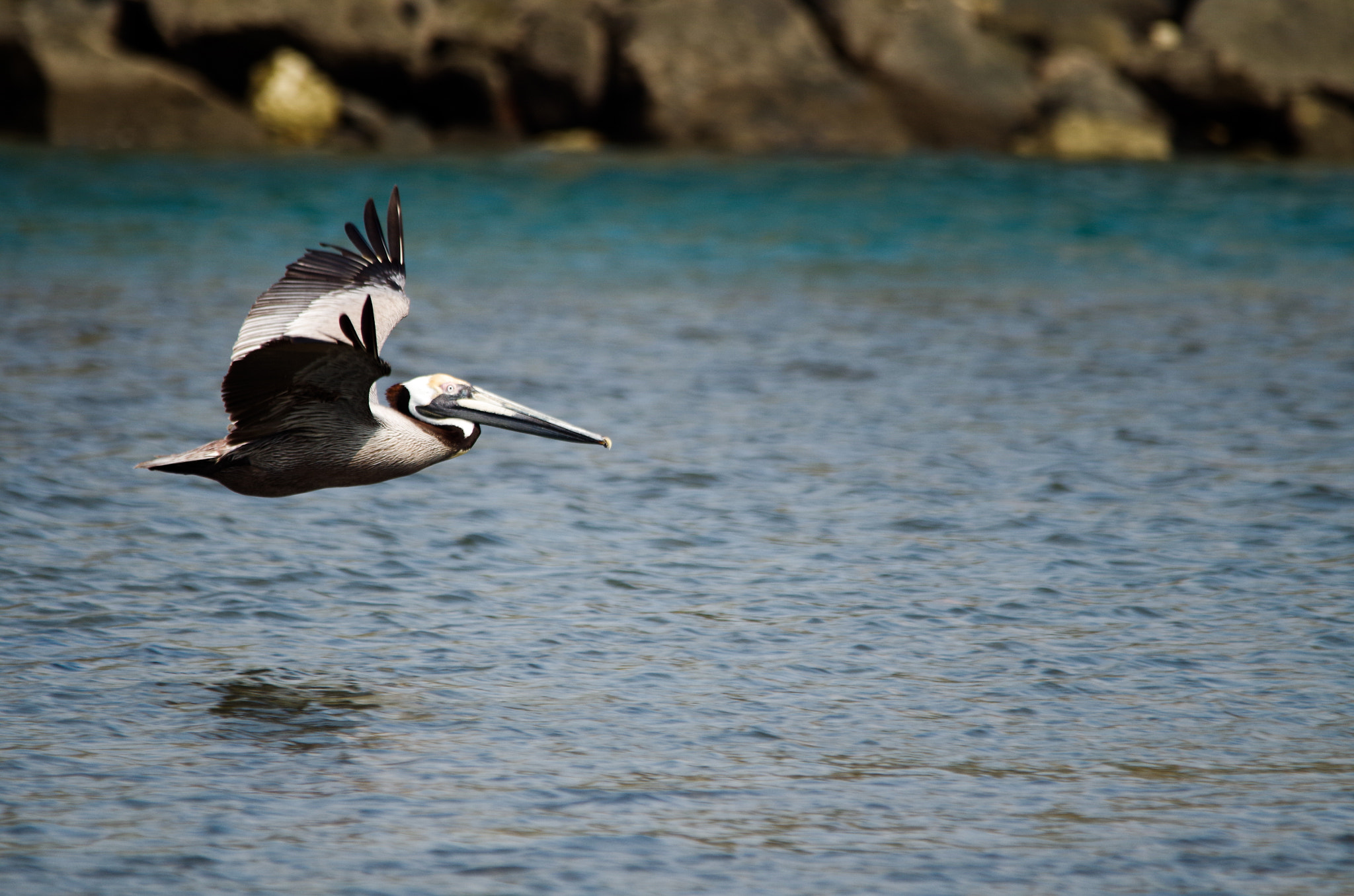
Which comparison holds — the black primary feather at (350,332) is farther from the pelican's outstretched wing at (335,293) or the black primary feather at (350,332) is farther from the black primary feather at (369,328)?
the pelican's outstretched wing at (335,293)

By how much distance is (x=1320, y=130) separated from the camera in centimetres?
2677

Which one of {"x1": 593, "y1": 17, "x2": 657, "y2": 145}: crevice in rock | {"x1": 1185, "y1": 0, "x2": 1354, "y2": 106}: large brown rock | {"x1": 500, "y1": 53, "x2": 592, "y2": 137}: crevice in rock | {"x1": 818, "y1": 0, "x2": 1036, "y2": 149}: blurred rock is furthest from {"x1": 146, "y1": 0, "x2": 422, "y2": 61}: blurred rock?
{"x1": 1185, "y1": 0, "x2": 1354, "y2": 106}: large brown rock

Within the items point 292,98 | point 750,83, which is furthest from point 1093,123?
point 292,98

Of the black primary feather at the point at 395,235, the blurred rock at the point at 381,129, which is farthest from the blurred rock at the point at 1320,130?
the black primary feather at the point at 395,235

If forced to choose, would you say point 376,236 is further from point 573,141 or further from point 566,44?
point 573,141

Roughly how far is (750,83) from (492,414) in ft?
71.0

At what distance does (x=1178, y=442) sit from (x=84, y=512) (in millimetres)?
5650

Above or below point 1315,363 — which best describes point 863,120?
above

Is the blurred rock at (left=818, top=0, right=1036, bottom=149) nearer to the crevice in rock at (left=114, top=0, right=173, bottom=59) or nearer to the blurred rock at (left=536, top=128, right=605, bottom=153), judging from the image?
the blurred rock at (left=536, top=128, right=605, bottom=153)

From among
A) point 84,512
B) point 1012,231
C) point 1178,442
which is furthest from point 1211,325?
point 84,512

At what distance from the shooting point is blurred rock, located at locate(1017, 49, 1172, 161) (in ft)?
89.1

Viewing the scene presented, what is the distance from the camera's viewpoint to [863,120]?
89.2 feet

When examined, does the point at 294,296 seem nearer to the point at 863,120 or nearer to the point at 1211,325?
the point at 1211,325

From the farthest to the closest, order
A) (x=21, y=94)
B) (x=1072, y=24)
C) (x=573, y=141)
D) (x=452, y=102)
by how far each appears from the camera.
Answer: (x=1072, y=24) < (x=452, y=102) < (x=573, y=141) < (x=21, y=94)
